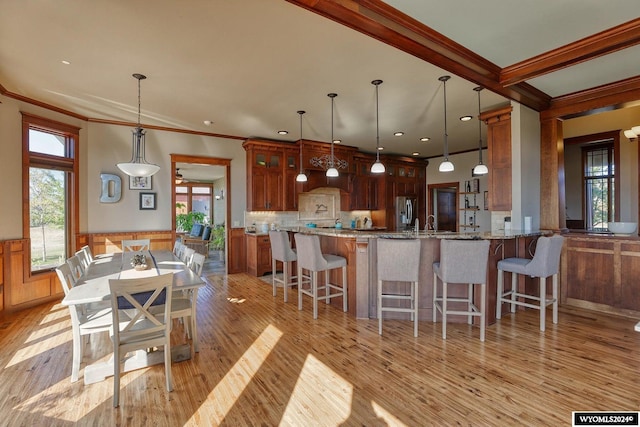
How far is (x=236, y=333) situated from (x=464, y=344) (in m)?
2.41

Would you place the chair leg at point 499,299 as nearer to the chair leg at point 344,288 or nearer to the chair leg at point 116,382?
the chair leg at point 344,288

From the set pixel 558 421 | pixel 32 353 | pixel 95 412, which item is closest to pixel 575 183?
pixel 558 421

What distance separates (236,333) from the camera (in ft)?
11.4

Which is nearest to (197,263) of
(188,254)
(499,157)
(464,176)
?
(188,254)

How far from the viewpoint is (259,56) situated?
316cm

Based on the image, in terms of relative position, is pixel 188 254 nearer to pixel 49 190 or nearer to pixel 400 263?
pixel 400 263

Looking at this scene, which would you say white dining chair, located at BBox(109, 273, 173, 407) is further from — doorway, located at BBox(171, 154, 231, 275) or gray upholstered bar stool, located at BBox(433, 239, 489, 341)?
doorway, located at BBox(171, 154, 231, 275)

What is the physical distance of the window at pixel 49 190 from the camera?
451 centimetres

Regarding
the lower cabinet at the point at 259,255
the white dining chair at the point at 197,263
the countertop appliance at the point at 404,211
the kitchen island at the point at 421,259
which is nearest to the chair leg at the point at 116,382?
the white dining chair at the point at 197,263

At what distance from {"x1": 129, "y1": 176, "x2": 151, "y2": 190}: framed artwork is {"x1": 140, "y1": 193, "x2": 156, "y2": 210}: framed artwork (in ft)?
0.44

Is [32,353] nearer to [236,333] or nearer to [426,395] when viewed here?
[236,333]

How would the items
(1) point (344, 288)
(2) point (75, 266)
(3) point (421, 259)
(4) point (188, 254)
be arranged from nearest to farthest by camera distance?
(2) point (75, 266) < (4) point (188, 254) < (3) point (421, 259) < (1) point (344, 288)

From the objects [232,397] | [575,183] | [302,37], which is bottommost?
[232,397]

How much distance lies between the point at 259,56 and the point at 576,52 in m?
3.10
